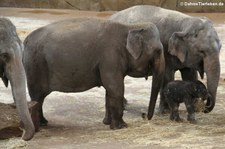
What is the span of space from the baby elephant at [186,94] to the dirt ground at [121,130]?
175mm

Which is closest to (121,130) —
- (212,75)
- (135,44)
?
(135,44)

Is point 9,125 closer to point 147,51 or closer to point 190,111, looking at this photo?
point 147,51

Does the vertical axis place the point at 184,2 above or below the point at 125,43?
below

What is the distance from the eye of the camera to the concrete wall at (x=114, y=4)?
18703 mm

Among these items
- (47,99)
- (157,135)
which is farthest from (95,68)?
(47,99)

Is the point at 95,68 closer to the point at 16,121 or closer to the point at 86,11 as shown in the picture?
the point at 16,121

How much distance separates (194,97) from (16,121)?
2.07 m

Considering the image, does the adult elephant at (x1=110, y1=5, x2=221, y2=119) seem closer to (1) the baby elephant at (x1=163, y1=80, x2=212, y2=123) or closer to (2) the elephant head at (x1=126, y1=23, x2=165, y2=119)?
(1) the baby elephant at (x1=163, y1=80, x2=212, y2=123)

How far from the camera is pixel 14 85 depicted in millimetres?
5418

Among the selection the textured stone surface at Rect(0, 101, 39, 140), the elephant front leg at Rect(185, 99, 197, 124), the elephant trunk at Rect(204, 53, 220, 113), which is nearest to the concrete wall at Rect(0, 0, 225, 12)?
the elephant trunk at Rect(204, 53, 220, 113)

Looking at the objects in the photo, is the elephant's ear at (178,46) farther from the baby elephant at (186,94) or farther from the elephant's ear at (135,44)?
the elephant's ear at (135,44)

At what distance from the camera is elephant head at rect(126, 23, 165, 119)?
652cm

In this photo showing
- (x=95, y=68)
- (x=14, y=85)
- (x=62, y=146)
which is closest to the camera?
(x=14, y=85)

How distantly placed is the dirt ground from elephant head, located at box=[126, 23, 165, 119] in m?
0.61
